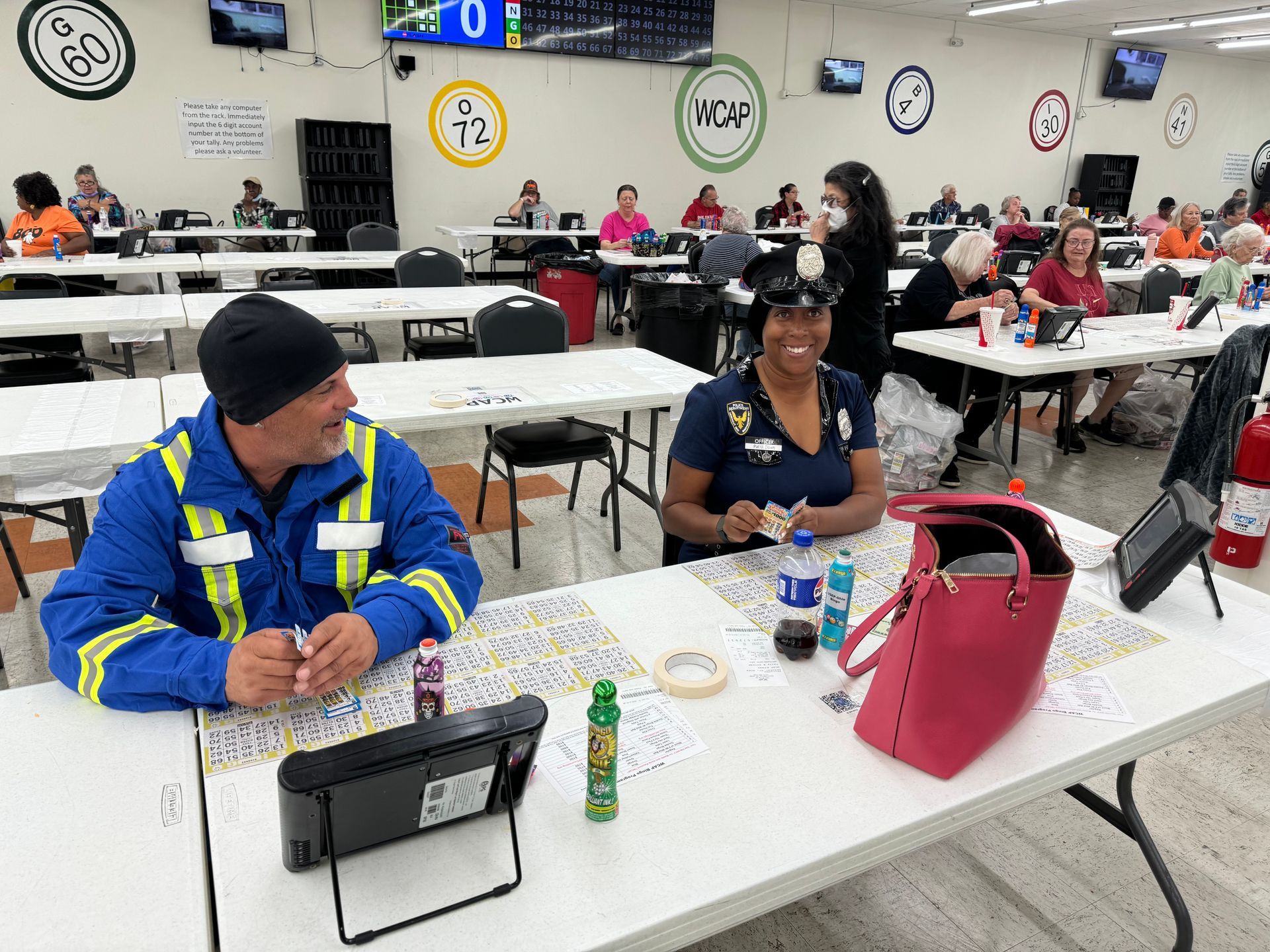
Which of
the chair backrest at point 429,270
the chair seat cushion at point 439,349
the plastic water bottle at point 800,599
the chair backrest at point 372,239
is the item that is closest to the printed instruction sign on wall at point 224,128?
the chair backrest at point 372,239

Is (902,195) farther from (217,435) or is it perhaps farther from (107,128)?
(217,435)

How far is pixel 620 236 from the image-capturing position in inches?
336

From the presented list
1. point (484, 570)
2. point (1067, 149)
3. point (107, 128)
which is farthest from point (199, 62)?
point (1067, 149)

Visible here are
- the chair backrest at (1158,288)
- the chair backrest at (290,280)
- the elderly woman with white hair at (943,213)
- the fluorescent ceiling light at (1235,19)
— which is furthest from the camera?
the elderly woman with white hair at (943,213)

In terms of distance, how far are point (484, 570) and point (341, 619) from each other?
201 centimetres

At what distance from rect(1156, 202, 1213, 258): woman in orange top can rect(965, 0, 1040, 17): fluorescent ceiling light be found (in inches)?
140

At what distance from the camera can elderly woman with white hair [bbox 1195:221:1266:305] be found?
221 inches

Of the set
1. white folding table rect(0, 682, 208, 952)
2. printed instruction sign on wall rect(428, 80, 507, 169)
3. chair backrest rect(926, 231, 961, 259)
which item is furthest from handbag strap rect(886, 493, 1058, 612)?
printed instruction sign on wall rect(428, 80, 507, 169)

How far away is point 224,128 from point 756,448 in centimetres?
932

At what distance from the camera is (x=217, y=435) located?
4.36 feet

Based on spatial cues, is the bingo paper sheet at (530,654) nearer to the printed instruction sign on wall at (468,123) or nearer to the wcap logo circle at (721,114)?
the printed instruction sign on wall at (468,123)

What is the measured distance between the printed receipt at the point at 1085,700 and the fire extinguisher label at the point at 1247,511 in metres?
1.13

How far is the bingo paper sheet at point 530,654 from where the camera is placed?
51.3 inches

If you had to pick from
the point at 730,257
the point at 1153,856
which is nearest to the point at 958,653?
the point at 1153,856
